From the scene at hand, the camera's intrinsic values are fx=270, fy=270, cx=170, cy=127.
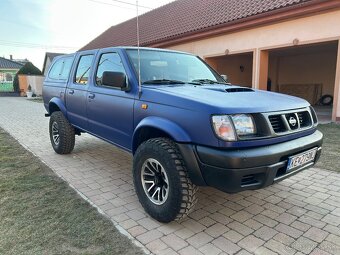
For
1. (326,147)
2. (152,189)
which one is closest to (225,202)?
(152,189)

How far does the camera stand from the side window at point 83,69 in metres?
4.31

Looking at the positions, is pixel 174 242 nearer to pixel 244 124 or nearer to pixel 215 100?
pixel 244 124

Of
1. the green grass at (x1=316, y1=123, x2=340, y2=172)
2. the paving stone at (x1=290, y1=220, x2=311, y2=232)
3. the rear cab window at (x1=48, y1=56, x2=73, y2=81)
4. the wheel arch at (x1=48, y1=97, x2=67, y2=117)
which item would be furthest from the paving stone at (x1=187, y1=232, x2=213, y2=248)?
the rear cab window at (x1=48, y1=56, x2=73, y2=81)

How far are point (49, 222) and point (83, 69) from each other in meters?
2.59

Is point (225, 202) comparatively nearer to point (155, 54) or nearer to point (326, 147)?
point (155, 54)

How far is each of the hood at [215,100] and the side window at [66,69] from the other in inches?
101

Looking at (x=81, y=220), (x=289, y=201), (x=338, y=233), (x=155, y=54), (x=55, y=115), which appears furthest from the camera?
(x=55, y=115)

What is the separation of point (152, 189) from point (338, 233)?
6.22ft

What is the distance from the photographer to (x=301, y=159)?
2.73 meters

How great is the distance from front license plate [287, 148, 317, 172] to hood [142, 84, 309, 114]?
49cm

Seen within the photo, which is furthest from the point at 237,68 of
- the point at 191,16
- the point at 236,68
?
the point at 191,16

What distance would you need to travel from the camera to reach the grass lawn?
240cm

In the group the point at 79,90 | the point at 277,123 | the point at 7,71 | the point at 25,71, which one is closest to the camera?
the point at 277,123

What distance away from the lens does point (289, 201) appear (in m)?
3.33
